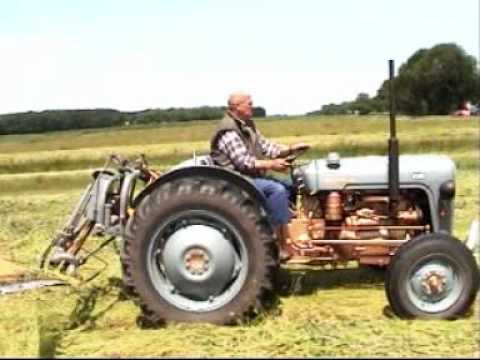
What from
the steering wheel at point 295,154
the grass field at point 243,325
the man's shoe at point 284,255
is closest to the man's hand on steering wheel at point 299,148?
the steering wheel at point 295,154

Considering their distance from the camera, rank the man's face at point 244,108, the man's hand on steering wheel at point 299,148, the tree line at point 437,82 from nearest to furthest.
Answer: the man's face at point 244,108 → the man's hand on steering wheel at point 299,148 → the tree line at point 437,82

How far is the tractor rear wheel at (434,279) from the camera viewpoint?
5.70 metres

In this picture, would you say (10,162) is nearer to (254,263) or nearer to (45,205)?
(45,205)

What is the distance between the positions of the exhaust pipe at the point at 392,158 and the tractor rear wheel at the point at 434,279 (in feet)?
2.21

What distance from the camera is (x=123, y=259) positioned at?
5.89 m

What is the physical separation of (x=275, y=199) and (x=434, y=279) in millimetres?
1260

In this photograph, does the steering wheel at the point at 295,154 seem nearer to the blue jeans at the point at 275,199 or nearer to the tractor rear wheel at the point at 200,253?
the blue jeans at the point at 275,199

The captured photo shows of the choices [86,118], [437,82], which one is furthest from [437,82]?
[86,118]

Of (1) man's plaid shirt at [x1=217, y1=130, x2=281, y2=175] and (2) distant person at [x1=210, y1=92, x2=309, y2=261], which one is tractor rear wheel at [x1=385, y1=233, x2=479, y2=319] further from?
(1) man's plaid shirt at [x1=217, y1=130, x2=281, y2=175]

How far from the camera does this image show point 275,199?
6.05 m

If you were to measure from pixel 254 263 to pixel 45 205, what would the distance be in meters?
10.5

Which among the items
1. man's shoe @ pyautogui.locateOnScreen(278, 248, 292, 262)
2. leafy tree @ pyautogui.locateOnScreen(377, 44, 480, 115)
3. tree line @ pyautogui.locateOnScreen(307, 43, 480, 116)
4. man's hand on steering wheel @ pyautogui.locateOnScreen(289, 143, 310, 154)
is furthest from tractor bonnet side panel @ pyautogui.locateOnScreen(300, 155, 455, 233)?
leafy tree @ pyautogui.locateOnScreen(377, 44, 480, 115)

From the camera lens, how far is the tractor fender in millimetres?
5832

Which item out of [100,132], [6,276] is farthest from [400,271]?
[100,132]
